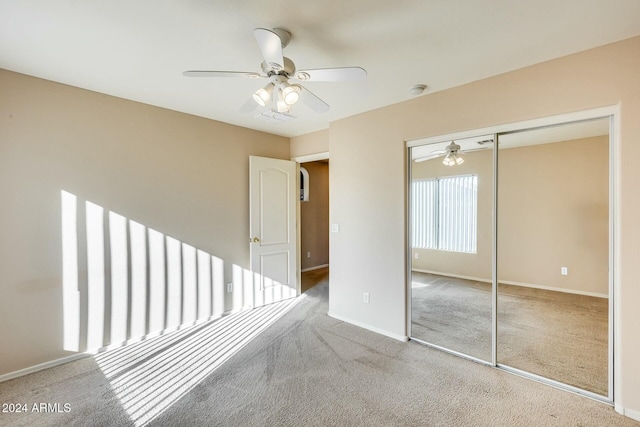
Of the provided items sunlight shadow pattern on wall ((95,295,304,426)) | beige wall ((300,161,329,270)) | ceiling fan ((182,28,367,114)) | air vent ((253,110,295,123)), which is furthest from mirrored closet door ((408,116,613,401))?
beige wall ((300,161,329,270))

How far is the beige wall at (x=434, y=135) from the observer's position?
6.07ft

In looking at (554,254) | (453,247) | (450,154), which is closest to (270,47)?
(450,154)

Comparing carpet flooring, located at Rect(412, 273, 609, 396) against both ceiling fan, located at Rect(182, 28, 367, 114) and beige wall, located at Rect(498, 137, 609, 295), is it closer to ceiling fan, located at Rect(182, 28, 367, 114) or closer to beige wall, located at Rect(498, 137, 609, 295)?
beige wall, located at Rect(498, 137, 609, 295)

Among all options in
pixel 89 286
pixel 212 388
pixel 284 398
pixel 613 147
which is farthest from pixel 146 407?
pixel 613 147

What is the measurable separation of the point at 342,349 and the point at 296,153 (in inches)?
114

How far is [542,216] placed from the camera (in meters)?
2.64

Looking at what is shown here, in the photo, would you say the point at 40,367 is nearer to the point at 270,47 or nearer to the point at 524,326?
the point at 270,47

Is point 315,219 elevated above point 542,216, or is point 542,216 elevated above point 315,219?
point 542,216

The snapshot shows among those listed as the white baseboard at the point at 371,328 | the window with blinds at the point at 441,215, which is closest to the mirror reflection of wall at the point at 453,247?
the window with blinds at the point at 441,215

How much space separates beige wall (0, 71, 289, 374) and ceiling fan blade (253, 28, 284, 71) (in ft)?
7.03

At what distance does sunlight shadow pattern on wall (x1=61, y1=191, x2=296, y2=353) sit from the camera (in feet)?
8.45

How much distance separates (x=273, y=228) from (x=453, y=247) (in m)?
2.42

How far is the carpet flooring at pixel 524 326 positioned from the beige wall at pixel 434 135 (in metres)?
0.34

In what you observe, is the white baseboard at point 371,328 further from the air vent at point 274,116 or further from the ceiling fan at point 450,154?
the air vent at point 274,116
